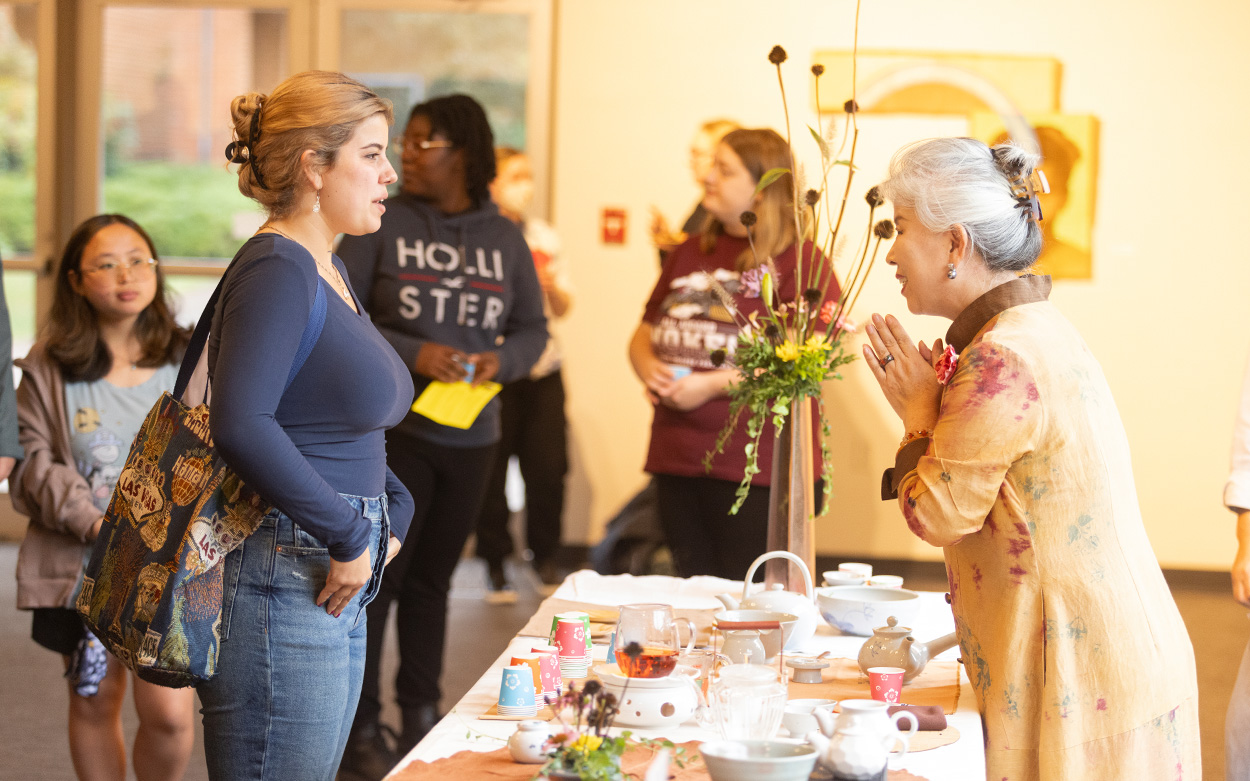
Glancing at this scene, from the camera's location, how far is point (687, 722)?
1.47 m

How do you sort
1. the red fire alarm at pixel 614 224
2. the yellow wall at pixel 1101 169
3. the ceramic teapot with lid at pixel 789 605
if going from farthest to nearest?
1. the red fire alarm at pixel 614 224
2. the yellow wall at pixel 1101 169
3. the ceramic teapot with lid at pixel 789 605

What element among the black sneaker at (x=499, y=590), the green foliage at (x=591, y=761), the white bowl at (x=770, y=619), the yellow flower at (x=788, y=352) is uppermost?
the yellow flower at (x=788, y=352)

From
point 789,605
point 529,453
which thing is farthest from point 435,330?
point 529,453

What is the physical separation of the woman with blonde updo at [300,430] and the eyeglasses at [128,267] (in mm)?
→ 913

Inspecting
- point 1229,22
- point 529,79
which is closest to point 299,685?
point 529,79

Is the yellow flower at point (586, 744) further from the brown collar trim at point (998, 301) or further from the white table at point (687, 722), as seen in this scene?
the brown collar trim at point (998, 301)

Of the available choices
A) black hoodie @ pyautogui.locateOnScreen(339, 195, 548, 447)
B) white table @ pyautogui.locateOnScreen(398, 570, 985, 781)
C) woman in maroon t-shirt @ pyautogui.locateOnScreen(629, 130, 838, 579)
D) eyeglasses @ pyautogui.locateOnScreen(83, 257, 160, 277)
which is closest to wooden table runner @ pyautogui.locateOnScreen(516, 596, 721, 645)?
white table @ pyautogui.locateOnScreen(398, 570, 985, 781)

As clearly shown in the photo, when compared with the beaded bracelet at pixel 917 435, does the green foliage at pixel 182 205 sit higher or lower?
higher

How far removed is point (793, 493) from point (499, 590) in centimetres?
290

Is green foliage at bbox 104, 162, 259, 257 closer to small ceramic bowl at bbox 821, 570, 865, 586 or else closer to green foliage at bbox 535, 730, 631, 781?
small ceramic bowl at bbox 821, 570, 865, 586

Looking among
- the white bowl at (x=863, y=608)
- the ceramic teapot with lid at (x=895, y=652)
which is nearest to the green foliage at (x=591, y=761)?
the ceramic teapot with lid at (x=895, y=652)

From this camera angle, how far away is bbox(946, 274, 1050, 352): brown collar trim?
158 cm

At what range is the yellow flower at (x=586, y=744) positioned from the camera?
3.69 feet

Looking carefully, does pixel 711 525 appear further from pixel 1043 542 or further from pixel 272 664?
pixel 272 664
